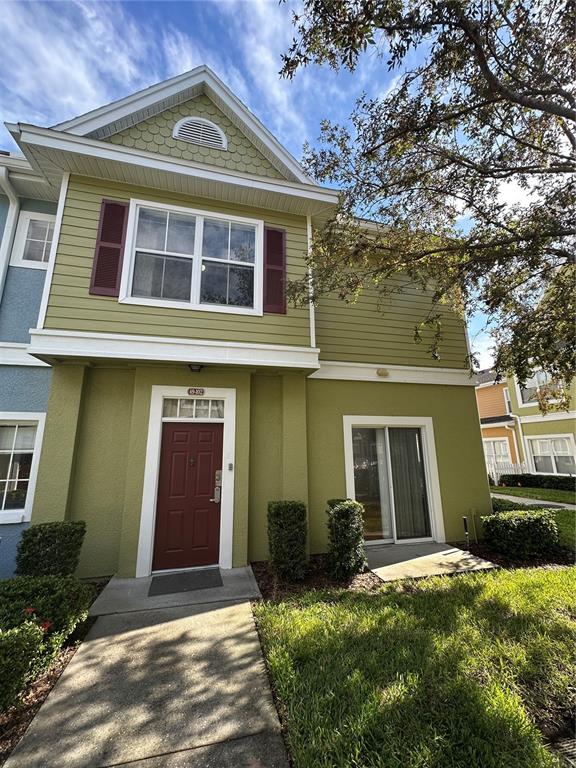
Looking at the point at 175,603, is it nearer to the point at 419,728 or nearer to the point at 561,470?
the point at 419,728

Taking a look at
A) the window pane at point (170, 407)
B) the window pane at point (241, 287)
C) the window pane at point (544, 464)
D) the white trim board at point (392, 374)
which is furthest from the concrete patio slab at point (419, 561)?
the window pane at point (544, 464)

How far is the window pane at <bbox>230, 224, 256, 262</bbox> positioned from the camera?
Result: 6.15 m

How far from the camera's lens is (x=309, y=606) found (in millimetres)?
4207

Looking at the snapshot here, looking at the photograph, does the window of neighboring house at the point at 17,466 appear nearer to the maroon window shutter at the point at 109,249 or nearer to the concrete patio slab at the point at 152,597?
the concrete patio slab at the point at 152,597

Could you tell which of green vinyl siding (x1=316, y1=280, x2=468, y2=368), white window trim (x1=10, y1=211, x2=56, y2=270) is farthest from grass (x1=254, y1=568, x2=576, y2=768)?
white window trim (x1=10, y1=211, x2=56, y2=270)

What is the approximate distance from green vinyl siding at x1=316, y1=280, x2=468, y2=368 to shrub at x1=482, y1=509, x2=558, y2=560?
3.35 meters

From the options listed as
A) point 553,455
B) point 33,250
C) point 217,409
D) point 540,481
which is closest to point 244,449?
point 217,409

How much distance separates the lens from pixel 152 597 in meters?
4.57

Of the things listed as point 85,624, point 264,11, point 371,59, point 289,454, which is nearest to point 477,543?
point 289,454

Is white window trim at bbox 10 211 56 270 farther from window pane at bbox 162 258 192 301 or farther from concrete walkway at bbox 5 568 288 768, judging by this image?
concrete walkway at bbox 5 568 288 768

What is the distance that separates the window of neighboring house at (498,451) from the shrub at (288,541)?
18351 mm

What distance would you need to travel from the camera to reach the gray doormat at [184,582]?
4781mm

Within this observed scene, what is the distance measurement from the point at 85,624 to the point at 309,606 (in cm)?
262

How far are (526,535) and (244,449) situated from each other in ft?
17.7
